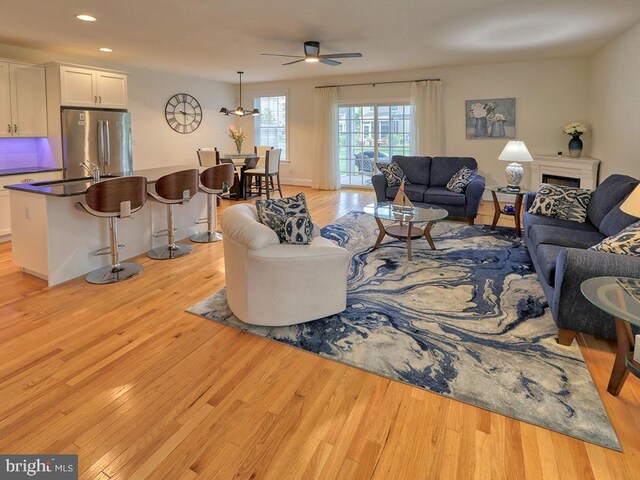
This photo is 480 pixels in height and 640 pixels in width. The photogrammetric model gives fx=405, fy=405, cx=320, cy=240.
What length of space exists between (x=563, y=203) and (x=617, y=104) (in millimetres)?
2274

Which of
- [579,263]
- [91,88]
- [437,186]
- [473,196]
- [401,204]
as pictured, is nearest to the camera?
[579,263]

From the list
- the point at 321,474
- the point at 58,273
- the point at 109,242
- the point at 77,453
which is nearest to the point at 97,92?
the point at 109,242

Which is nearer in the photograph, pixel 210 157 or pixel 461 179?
pixel 461 179

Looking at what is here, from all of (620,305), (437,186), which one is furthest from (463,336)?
(437,186)

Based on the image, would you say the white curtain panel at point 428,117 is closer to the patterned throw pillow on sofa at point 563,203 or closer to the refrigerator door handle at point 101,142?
the patterned throw pillow on sofa at point 563,203

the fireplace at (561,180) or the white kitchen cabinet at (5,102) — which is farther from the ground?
the white kitchen cabinet at (5,102)

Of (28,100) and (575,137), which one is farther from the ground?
(28,100)

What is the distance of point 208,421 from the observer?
6.17ft

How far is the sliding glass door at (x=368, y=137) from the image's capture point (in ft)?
28.4

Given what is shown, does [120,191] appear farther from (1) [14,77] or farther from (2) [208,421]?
(1) [14,77]

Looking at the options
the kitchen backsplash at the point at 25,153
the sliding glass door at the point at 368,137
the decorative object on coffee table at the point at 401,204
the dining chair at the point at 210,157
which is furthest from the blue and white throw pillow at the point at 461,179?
the kitchen backsplash at the point at 25,153

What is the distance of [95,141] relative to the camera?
20.0 feet

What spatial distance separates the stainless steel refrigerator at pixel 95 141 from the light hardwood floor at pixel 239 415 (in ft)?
12.4

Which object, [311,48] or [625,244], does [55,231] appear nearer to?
[311,48]
